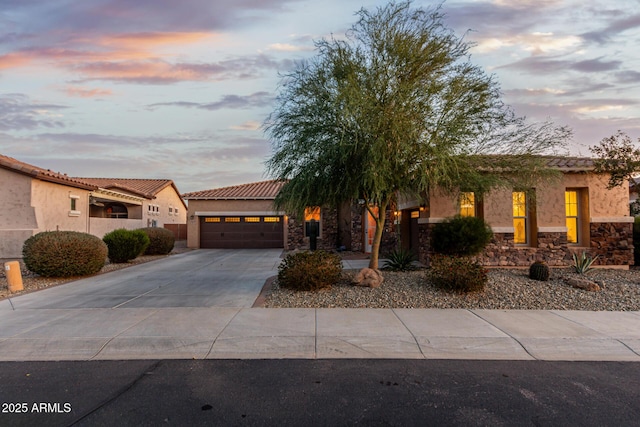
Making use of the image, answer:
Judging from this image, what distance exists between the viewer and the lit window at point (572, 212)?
1373 centimetres

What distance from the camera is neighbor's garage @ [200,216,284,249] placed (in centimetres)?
2720

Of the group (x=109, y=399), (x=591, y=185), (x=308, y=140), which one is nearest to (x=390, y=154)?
(x=308, y=140)

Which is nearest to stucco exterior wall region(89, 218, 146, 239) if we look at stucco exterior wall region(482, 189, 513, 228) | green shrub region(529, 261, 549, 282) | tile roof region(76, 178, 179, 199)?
tile roof region(76, 178, 179, 199)

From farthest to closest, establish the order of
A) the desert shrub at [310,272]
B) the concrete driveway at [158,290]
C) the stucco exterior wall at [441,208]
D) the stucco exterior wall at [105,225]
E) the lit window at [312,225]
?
the lit window at [312,225] < the stucco exterior wall at [105,225] < the stucco exterior wall at [441,208] < the desert shrub at [310,272] < the concrete driveway at [158,290]

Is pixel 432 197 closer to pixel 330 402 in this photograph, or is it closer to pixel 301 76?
pixel 301 76

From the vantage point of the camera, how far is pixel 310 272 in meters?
9.13

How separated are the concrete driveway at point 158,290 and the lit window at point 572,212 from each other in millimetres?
10363

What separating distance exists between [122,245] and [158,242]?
174 inches

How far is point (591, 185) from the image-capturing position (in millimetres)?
13297

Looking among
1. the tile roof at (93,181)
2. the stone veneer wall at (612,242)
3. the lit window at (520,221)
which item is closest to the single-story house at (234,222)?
the tile roof at (93,181)

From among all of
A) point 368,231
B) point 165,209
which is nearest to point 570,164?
point 368,231

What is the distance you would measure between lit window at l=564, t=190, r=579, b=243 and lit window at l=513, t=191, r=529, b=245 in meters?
1.63

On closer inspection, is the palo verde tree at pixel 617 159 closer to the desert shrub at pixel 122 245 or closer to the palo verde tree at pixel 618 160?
the palo verde tree at pixel 618 160

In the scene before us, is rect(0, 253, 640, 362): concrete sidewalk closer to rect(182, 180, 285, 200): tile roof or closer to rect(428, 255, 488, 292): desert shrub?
rect(428, 255, 488, 292): desert shrub
